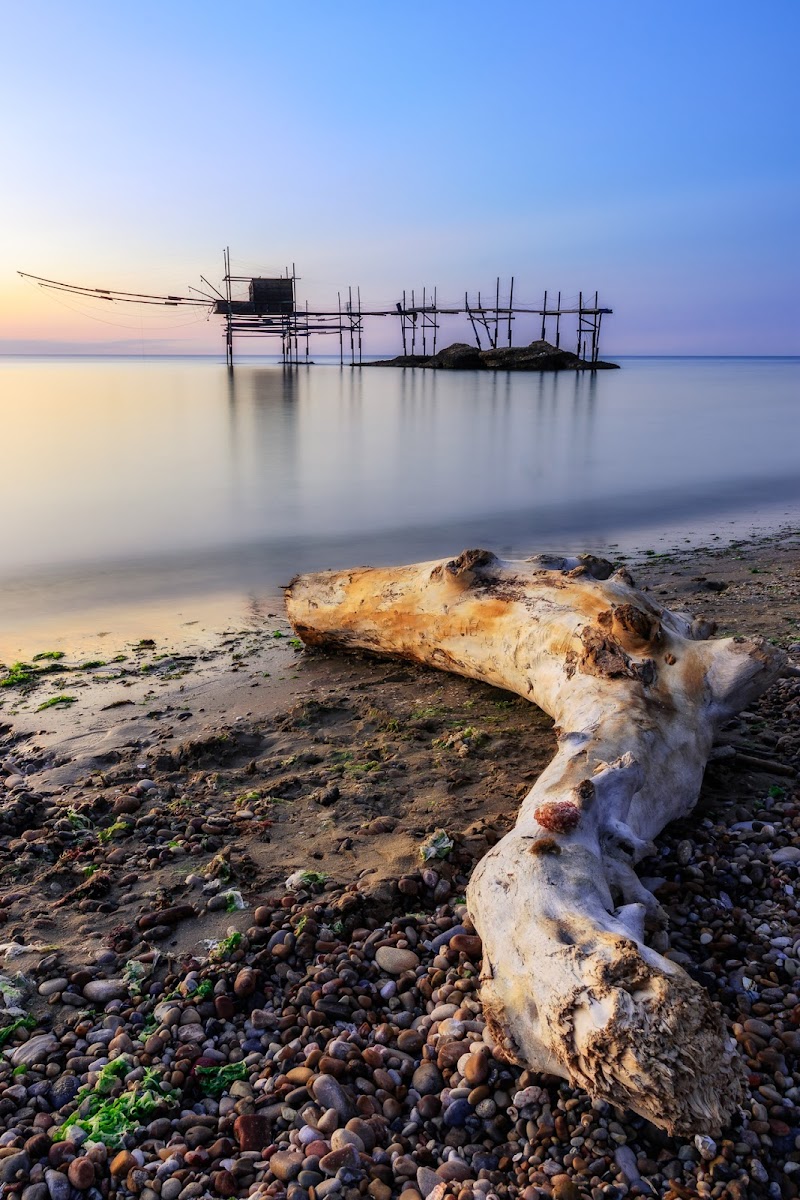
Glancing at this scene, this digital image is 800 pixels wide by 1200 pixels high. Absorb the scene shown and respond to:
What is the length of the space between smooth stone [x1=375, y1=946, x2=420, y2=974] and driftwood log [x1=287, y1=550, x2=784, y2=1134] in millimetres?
323

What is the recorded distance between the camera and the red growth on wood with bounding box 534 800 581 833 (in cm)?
292

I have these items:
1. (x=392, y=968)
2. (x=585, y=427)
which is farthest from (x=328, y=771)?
(x=585, y=427)

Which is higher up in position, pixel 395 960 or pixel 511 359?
pixel 511 359

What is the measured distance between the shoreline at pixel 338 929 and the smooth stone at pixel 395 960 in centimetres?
2

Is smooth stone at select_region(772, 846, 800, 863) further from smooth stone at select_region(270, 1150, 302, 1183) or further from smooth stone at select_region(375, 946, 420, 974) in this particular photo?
smooth stone at select_region(270, 1150, 302, 1183)

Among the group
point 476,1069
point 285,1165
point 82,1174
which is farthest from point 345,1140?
point 82,1174

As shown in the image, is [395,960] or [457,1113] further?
[395,960]

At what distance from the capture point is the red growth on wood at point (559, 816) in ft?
9.58

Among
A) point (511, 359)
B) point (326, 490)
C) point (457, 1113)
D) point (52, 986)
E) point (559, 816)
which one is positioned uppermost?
point (511, 359)

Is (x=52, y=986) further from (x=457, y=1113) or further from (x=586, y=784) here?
(x=586, y=784)

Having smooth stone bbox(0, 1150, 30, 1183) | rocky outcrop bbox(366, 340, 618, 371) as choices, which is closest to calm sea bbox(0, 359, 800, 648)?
smooth stone bbox(0, 1150, 30, 1183)

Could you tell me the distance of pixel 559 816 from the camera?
2.94 meters

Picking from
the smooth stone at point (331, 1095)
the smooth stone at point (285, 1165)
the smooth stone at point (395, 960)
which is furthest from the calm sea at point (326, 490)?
the smooth stone at point (285, 1165)

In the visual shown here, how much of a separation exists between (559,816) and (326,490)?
14.5 m
